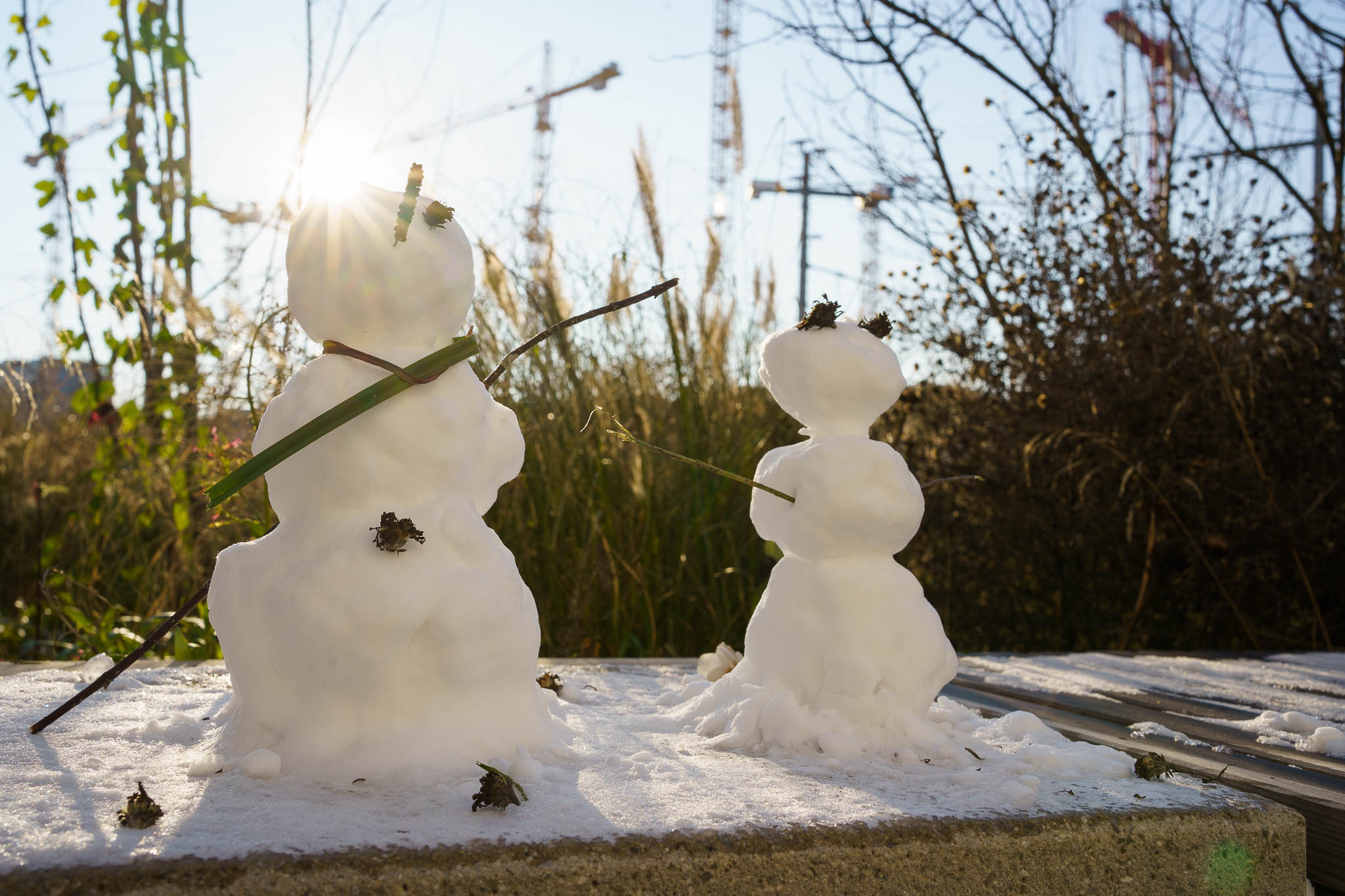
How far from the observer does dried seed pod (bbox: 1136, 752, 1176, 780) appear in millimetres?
1305

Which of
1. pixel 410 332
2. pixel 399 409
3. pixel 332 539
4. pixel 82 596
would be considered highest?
pixel 410 332

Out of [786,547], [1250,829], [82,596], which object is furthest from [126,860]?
[82,596]

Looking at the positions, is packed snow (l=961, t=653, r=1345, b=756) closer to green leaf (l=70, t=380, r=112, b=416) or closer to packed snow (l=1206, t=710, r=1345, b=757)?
packed snow (l=1206, t=710, r=1345, b=757)

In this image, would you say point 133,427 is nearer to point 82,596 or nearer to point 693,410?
point 82,596

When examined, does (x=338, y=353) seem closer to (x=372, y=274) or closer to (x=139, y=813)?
(x=372, y=274)

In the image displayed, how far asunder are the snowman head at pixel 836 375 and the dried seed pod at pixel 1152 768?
0.59 m

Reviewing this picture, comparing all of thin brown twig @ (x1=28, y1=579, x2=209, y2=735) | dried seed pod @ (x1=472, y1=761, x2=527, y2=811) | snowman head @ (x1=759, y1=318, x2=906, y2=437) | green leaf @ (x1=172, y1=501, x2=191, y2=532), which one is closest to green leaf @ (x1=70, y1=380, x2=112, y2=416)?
green leaf @ (x1=172, y1=501, x2=191, y2=532)

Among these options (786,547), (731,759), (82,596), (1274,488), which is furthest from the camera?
(82,596)

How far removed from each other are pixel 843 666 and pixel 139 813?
88cm

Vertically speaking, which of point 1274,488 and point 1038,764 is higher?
point 1274,488

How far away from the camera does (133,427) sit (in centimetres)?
333

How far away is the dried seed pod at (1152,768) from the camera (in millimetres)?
1305

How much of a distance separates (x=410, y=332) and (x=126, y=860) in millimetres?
669

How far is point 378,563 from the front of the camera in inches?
46.7
